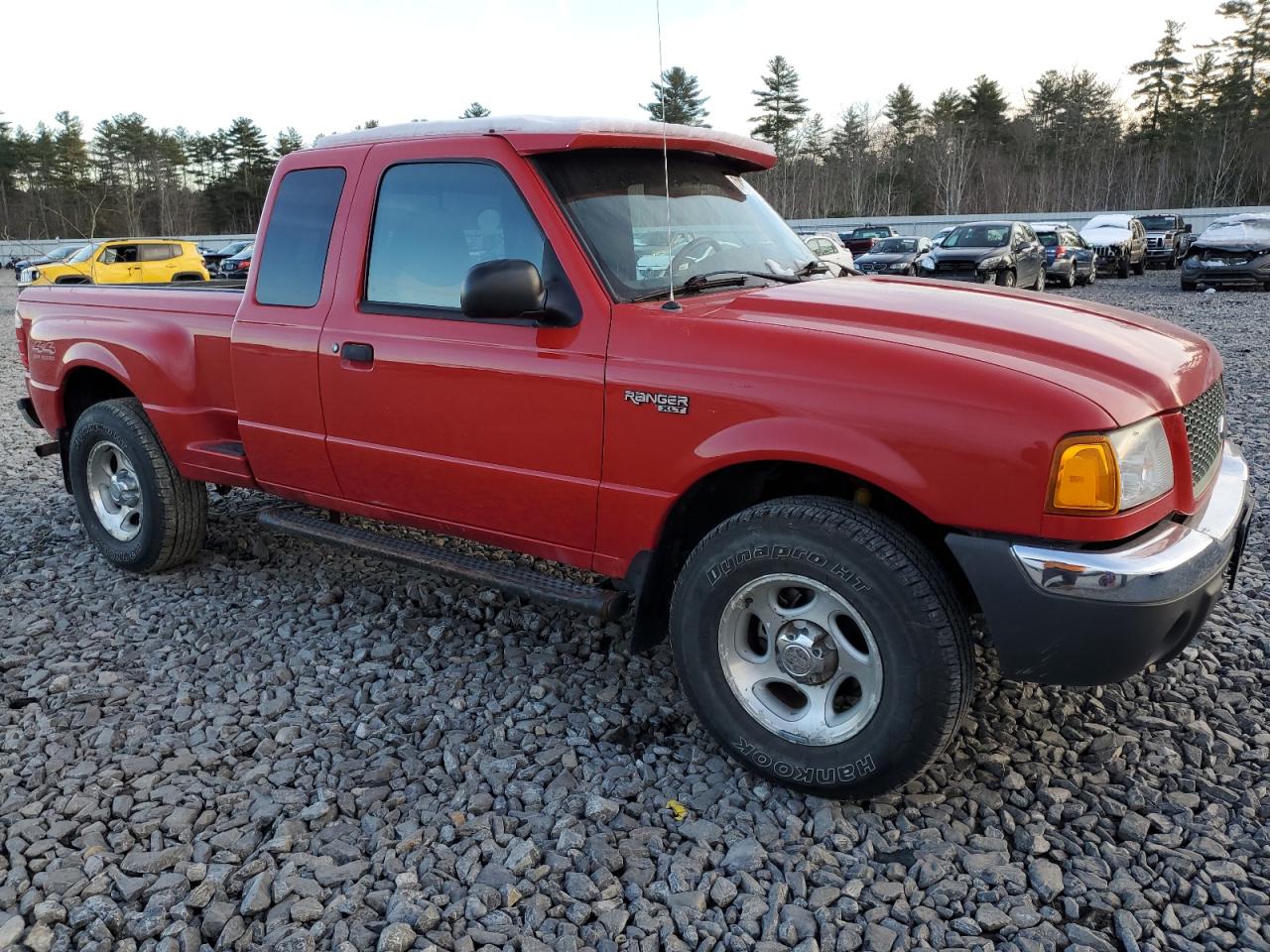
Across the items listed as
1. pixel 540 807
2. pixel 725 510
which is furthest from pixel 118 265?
pixel 540 807

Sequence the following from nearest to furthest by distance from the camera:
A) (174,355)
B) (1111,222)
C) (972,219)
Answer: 1. (174,355)
2. (1111,222)
3. (972,219)

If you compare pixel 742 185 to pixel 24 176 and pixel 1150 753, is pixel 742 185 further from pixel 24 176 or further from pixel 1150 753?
pixel 24 176

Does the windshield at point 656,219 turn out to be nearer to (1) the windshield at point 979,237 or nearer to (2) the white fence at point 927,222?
(1) the windshield at point 979,237

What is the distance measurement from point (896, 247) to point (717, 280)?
72.9 ft

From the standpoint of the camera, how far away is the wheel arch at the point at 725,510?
2925mm

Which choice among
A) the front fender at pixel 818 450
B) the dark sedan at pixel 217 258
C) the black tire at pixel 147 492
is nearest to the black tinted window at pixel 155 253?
the dark sedan at pixel 217 258

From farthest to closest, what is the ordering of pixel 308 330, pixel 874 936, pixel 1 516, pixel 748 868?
pixel 1 516 < pixel 308 330 < pixel 748 868 < pixel 874 936

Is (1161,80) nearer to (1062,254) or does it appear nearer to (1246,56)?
(1246,56)

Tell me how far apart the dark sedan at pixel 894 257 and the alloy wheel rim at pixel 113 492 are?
1870cm

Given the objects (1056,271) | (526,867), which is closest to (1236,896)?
(526,867)

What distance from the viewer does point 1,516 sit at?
19.8 ft

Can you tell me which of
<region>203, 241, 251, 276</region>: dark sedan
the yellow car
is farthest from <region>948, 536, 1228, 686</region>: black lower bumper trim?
<region>203, 241, 251, 276</region>: dark sedan

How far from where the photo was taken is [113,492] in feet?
16.5

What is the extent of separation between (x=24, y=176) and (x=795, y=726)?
275 feet
